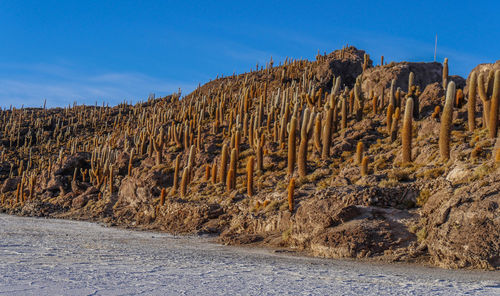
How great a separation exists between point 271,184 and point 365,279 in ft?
56.7

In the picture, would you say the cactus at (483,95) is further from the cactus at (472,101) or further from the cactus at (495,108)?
the cactus at (495,108)

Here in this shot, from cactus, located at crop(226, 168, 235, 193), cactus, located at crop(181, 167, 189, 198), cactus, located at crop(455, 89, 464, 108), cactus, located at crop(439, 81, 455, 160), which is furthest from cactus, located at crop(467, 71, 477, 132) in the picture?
cactus, located at crop(181, 167, 189, 198)

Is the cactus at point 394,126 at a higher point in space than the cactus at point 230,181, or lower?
higher

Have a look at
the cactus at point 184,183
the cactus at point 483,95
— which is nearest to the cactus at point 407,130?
the cactus at point 483,95

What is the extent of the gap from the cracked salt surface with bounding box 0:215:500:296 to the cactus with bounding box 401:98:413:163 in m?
10.6

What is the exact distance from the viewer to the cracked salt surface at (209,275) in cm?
838

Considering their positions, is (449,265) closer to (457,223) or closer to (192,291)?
(457,223)

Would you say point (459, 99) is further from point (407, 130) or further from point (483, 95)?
point (407, 130)

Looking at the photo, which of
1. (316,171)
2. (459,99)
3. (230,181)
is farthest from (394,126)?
(230,181)

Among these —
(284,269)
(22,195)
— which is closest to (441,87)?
(284,269)

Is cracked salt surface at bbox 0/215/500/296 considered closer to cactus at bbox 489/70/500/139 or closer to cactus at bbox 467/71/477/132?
cactus at bbox 489/70/500/139

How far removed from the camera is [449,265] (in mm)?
11852

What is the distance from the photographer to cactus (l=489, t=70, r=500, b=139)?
1961 centimetres

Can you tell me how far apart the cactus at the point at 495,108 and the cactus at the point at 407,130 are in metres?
3.38
